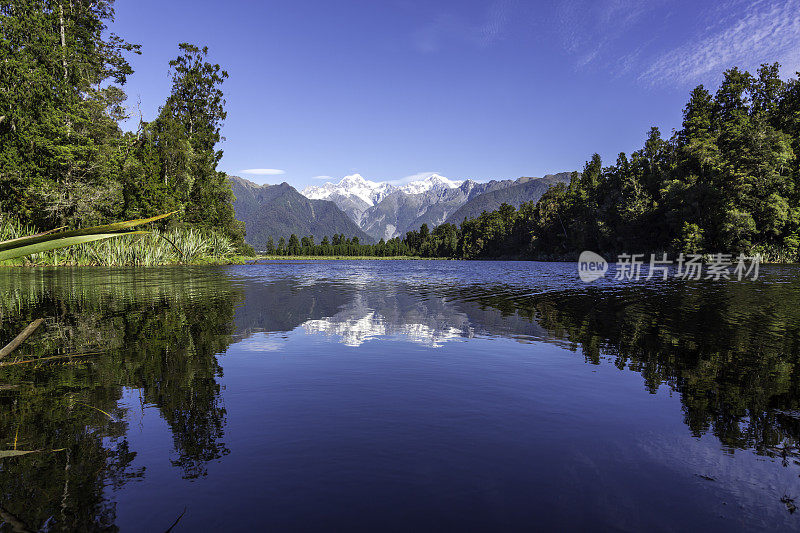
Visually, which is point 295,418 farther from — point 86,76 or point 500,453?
point 86,76

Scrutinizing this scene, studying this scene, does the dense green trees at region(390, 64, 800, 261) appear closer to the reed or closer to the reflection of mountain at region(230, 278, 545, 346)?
the reflection of mountain at region(230, 278, 545, 346)

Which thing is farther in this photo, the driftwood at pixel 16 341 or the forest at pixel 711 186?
the forest at pixel 711 186

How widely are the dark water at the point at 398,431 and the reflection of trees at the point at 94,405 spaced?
34 mm

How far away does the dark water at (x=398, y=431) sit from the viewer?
385 cm

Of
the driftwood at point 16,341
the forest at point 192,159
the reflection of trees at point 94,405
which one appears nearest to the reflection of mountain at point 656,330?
the reflection of trees at point 94,405

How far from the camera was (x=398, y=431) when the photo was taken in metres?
5.55

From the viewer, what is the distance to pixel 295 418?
603 centimetres

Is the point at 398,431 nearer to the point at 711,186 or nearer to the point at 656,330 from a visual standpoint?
the point at 656,330

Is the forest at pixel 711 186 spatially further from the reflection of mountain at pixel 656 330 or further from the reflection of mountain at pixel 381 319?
the reflection of mountain at pixel 381 319

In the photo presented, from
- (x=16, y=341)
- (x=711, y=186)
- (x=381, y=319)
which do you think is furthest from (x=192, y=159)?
(x=711, y=186)

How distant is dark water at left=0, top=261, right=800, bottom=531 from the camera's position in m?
3.85

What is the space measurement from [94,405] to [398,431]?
448 cm

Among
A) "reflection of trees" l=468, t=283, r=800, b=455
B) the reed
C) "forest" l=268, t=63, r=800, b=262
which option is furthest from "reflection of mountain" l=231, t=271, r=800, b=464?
"forest" l=268, t=63, r=800, b=262

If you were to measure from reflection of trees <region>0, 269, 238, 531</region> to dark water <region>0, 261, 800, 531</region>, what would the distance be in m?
0.03
